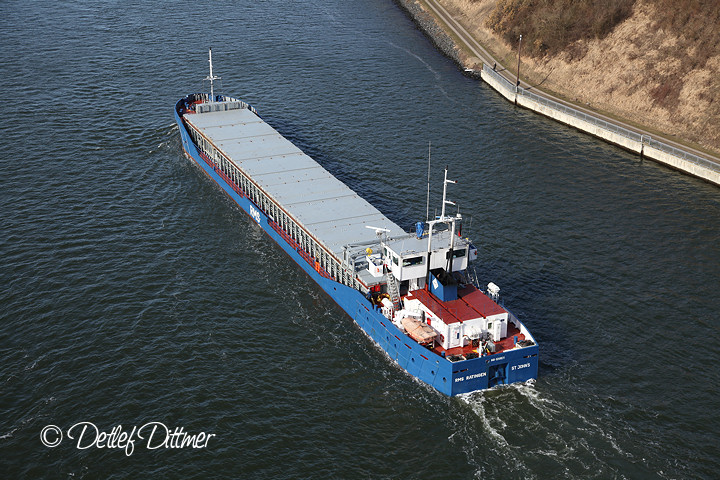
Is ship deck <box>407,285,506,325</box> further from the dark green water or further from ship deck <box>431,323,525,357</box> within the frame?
the dark green water

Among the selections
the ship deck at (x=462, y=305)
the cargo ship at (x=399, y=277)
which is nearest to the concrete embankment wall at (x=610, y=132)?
the cargo ship at (x=399, y=277)

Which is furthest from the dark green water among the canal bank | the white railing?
the white railing

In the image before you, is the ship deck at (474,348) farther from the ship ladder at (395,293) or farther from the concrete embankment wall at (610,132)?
the concrete embankment wall at (610,132)

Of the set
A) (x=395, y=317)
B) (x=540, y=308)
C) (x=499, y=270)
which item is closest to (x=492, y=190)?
(x=499, y=270)

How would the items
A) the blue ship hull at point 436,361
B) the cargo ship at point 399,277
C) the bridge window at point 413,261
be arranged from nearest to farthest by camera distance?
1. the blue ship hull at point 436,361
2. the cargo ship at point 399,277
3. the bridge window at point 413,261

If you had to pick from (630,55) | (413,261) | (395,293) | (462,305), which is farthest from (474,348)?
(630,55)

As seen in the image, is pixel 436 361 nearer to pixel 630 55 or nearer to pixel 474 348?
pixel 474 348
